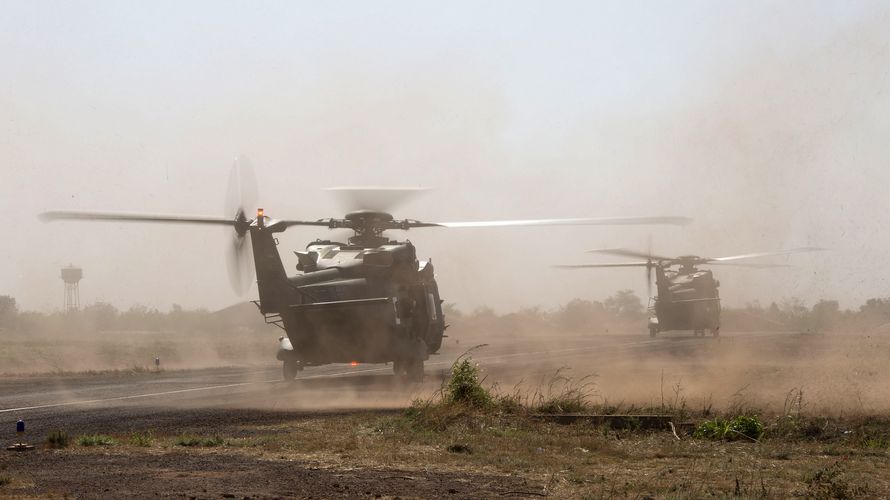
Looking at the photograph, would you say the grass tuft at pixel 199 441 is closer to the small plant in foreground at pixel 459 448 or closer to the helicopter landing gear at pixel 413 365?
the small plant in foreground at pixel 459 448

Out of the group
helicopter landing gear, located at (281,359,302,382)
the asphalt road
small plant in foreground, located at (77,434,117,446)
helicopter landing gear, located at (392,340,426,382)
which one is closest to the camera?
small plant in foreground, located at (77,434,117,446)

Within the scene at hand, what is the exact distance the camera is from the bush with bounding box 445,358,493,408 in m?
17.2

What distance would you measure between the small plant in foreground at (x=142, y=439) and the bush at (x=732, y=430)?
892 cm

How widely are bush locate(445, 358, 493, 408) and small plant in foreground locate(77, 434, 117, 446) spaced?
6.33 meters

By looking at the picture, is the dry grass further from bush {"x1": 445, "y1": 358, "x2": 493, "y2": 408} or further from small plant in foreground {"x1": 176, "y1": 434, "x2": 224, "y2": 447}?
bush {"x1": 445, "y1": 358, "x2": 493, "y2": 408}

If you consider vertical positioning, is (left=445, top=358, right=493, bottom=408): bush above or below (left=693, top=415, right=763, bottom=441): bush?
above

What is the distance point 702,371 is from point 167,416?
1837cm

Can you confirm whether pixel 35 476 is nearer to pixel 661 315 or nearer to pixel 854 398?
pixel 854 398

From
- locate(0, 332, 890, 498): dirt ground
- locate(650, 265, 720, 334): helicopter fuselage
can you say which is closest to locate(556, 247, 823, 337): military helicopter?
locate(650, 265, 720, 334): helicopter fuselage

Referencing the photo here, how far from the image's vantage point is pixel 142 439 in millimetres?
14188

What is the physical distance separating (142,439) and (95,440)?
725 millimetres

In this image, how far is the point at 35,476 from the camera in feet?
35.2

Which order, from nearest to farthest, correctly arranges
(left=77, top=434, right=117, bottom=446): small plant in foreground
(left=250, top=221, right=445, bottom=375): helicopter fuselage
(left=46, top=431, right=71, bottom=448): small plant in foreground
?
(left=46, top=431, right=71, bottom=448): small plant in foreground → (left=77, top=434, right=117, bottom=446): small plant in foreground → (left=250, top=221, right=445, bottom=375): helicopter fuselage

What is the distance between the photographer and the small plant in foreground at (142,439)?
546 inches
